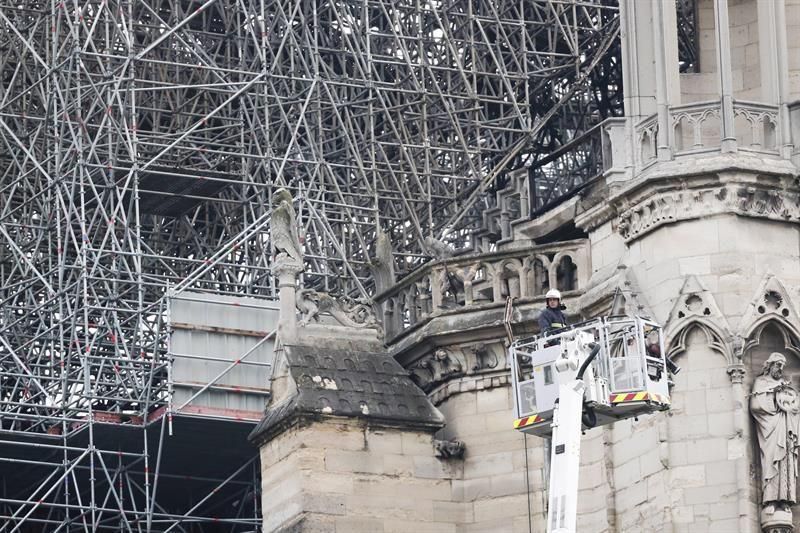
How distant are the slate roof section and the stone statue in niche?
4.48 m

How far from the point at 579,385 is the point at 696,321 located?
433 cm

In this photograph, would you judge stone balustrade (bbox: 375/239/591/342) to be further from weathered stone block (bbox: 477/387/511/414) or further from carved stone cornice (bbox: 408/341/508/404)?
weathered stone block (bbox: 477/387/511/414)

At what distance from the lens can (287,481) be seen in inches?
1234

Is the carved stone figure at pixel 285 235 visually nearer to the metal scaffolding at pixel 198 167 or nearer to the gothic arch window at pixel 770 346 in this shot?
the gothic arch window at pixel 770 346

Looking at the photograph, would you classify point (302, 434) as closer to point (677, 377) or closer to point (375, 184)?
point (677, 377)

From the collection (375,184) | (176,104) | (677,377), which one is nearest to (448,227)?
(375,184)

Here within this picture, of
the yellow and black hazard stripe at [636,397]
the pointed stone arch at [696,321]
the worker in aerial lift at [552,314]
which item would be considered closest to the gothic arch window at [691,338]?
the pointed stone arch at [696,321]

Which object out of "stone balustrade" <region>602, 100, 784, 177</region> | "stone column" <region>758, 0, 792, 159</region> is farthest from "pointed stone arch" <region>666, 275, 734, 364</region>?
"stone column" <region>758, 0, 792, 159</region>

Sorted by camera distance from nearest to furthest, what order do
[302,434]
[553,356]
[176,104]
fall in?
[553,356] < [302,434] < [176,104]

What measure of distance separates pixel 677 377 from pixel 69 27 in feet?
53.1

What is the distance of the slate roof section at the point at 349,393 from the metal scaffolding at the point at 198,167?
6728mm

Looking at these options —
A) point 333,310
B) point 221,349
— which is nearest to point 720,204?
point 333,310

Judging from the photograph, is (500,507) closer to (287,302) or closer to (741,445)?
(287,302)

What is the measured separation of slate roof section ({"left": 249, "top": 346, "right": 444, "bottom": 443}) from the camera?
3136cm
